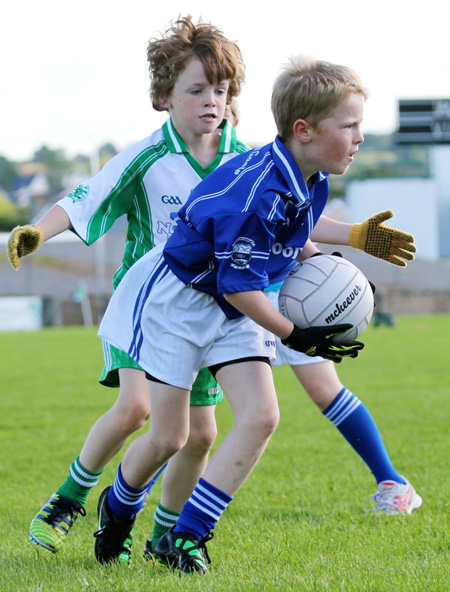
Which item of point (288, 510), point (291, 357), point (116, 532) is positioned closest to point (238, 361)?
point (116, 532)

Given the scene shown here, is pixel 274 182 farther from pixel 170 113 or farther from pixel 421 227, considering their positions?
pixel 421 227

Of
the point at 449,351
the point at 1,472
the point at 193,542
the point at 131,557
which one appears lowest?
the point at 449,351

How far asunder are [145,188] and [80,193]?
0.94ft

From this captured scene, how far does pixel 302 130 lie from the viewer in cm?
316

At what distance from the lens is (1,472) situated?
6238 millimetres

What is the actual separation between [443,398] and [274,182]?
25.2 ft

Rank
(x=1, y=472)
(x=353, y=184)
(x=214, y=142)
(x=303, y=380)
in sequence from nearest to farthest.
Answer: (x=214, y=142)
(x=303, y=380)
(x=1, y=472)
(x=353, y=184)

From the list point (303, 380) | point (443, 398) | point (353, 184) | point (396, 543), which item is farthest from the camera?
point (353, 184)

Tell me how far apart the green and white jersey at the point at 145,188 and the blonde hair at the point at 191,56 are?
0.21 m

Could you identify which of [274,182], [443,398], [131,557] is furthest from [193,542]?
[443,398]

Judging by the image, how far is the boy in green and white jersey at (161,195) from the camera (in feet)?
12.5

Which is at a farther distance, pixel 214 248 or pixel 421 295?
pixel 421 295

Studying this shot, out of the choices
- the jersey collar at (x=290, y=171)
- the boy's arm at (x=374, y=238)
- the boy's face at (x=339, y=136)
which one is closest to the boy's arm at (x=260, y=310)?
the jersey collar at (x=290, y=171)

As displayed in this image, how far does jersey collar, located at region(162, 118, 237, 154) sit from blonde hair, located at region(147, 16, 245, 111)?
181 mm
